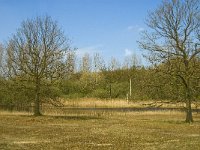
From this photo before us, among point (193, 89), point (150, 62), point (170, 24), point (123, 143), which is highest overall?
point (170, 24)

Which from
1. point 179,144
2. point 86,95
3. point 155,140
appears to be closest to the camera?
point 179,144

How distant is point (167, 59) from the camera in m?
29.3

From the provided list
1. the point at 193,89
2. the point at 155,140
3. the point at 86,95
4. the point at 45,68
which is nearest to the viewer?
the point at 155,140

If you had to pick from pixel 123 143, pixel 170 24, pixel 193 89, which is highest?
pixel 170 24

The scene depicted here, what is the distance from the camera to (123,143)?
1780 centimetres

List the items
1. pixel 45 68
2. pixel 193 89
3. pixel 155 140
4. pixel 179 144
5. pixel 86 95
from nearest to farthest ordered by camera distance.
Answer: pixel 179 144
pixel 155 140
pixel 193 89
pixel 45 68
pixel 86 95

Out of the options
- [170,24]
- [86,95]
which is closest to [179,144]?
[170,24]

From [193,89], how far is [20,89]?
54.7 feet

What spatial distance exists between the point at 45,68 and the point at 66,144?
19132 millimetres

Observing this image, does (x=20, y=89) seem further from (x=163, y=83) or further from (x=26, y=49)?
(x=163, y=83)

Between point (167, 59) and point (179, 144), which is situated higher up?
point (167, 59)

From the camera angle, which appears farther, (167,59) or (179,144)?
(167,59)

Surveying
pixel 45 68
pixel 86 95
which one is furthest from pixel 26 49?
pixel 86 95

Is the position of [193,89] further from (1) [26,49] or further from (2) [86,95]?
(2) [86,95]
